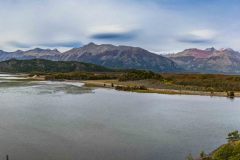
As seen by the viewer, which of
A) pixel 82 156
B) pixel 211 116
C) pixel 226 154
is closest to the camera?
pixel 226 154

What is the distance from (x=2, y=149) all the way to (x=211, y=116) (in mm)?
39252

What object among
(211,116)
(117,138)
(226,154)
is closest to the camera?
(226,154)

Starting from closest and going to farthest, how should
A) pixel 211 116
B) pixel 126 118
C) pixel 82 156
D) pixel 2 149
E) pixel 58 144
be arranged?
pixel 82 156 < pixel 2 149 < pixel 58 144 < pixel 126 118 < pixel 211 116

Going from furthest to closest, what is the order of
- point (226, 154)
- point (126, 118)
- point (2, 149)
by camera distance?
point (126, 118) < point (2, 149) < point (226, 154)

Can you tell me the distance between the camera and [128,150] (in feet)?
107

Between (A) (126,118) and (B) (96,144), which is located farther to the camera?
(A) (126,118)

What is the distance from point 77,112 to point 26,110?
10.4 meters

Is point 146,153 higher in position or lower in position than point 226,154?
lower

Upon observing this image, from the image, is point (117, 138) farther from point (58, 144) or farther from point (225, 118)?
point (225, 118)

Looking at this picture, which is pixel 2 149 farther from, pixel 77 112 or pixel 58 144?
pixel 77 112

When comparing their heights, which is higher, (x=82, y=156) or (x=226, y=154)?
(x=226, y=154)

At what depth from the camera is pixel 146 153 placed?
31.5m

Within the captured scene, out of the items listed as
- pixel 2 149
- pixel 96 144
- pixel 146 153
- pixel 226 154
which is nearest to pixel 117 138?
pixel 96 144

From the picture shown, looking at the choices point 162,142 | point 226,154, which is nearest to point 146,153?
point 162,142
